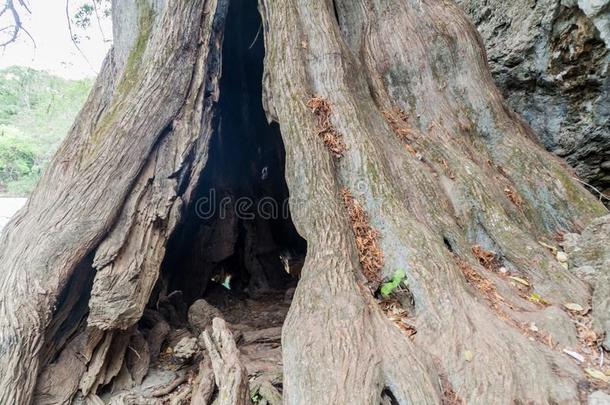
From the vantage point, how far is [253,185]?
5793mm

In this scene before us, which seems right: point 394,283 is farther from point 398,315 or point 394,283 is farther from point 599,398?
point 599,398

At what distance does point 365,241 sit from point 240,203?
118 inches

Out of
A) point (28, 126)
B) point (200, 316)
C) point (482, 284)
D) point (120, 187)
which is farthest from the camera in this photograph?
point (28, 126)

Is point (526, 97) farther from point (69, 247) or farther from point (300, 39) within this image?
point (69, 247)

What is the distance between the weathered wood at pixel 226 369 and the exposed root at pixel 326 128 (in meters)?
1.53

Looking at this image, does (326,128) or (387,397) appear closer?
(387,397)

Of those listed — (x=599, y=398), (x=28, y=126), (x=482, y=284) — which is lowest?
(x=599, y=398)

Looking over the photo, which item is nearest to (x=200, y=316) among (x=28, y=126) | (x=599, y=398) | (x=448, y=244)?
(x=448, y=244)

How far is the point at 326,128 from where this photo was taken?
10.7 ft

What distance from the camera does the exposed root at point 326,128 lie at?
3176 mm

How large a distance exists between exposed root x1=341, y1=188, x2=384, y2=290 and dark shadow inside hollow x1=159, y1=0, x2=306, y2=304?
2.49m

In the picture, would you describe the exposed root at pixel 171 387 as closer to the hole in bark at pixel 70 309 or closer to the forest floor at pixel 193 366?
the forest floor at pixel 193 366

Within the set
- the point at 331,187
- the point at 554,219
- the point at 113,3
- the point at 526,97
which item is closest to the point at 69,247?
the point at 331,187

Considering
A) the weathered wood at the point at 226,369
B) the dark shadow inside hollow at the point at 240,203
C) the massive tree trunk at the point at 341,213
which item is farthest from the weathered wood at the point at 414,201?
the dark shadow inside hollow at the point at 240,203
